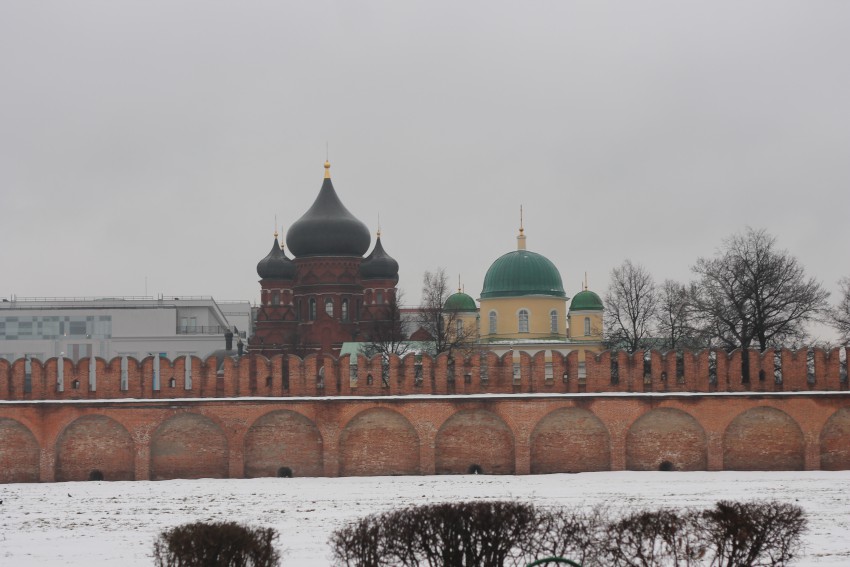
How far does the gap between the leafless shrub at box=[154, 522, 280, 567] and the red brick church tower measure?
126ft

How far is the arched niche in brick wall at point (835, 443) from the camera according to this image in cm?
2306

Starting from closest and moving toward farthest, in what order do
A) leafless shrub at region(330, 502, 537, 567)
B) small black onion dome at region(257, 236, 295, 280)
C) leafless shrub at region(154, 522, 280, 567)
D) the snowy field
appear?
leafless shrub at region(154, 522, 280, 567) → leafless shrub at region(330, 502, 537, 567) → the snowy field → small black onion dome at region(257, 236, 295, 280)

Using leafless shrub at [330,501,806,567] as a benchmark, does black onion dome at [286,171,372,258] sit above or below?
above

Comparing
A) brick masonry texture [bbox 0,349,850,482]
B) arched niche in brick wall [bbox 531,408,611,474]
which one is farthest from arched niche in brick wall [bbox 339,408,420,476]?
arched niche in brick wall [bbox 531,408,611,474]

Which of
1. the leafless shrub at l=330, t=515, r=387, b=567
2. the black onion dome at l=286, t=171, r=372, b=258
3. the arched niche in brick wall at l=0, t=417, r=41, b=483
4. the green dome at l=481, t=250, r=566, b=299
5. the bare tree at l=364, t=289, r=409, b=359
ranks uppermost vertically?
the black onion dome at l=286, t=171, r=372, b=258

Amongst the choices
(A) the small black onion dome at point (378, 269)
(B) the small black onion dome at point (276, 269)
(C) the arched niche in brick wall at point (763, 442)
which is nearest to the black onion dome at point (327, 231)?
(A) the small black onion dome at point (378, 269)

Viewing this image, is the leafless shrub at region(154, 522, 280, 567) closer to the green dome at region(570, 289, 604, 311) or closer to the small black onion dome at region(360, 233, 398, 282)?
the small black onion dome at region(360, 233, 398, 282)

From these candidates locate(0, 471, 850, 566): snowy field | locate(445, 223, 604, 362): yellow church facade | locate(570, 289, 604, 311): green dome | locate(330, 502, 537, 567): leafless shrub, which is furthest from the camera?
locate(570, 289, 604, 311): green dome

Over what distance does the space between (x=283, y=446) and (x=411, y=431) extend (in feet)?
8.89

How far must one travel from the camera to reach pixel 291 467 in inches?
906

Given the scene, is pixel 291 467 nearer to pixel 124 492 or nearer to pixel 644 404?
pixel 124 492

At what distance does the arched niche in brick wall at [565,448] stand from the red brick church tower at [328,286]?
85.0ft

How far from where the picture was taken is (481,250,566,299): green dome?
5041 centimetres

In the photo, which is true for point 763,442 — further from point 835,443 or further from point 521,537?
point 521,537
